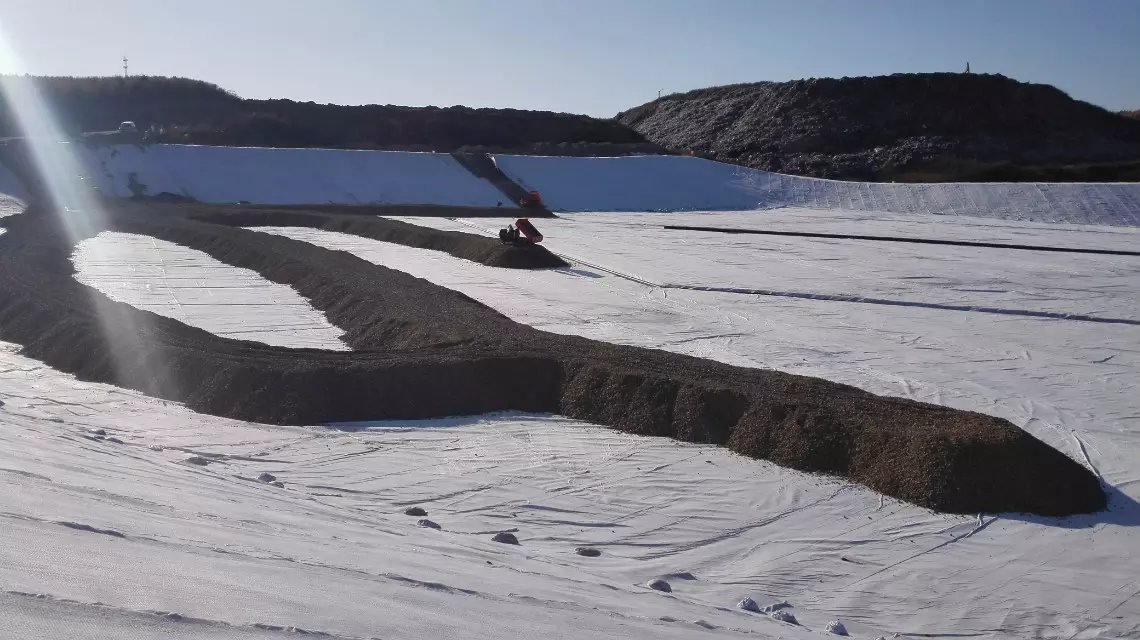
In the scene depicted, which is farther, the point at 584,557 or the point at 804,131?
the point at 804,131

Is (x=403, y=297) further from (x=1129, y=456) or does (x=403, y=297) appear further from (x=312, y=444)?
(x=1129, y=456)

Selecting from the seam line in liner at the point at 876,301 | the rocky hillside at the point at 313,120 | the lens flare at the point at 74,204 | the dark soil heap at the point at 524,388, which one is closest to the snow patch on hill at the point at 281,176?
the lens flare at the point at 74,204

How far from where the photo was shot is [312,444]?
12297mm

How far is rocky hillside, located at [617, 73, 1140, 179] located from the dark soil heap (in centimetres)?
3988

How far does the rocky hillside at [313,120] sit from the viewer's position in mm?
60281

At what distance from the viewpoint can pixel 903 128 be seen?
6162cm

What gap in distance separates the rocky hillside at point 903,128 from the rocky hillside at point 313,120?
261 inches

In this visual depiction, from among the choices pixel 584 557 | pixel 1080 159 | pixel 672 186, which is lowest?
pixel 584 557

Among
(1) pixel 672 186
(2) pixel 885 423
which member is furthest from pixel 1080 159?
(2) pixel 885 423

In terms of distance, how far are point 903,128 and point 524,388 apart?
173 feet

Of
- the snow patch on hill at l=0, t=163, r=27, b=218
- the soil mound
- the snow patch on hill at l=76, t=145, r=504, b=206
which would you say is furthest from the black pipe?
the snow patch on hill at l=0, t=163, r=27, b=218

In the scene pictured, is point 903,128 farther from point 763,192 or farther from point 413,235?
point 413,235

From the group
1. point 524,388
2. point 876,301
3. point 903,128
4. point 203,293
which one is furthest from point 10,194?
point 903,128

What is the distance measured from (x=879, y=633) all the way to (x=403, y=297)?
13.9 m
